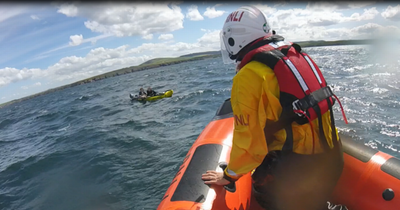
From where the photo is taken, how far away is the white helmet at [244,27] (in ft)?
6.74

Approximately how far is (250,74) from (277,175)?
93 centimetres

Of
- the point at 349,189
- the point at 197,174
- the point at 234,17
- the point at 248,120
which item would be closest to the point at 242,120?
the point at 248,120

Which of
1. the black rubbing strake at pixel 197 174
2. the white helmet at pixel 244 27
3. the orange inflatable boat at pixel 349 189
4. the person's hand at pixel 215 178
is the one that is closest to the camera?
the white helmet at pixel 244 27

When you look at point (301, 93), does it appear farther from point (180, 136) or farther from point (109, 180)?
point (180, 136)

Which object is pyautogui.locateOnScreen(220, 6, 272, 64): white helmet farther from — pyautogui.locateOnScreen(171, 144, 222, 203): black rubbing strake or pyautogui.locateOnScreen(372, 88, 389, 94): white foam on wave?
pyautogui.locateOnScreen(372, 88, 389, 94): white foam on wave

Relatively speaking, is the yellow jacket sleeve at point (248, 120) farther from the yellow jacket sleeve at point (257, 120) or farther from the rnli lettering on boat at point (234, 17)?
the rnli lettering on boat at point (234, 17)

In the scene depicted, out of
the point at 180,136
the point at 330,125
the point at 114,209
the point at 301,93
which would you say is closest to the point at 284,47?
the point at 301,93

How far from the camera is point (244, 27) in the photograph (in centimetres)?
207

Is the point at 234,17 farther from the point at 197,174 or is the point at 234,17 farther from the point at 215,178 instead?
the point at 197,174

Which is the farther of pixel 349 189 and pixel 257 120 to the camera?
pixel 349 189

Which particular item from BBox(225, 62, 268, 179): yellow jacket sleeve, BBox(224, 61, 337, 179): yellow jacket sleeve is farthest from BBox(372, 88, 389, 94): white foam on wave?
BBox(225, 62, 268, 179): yellow jacket sleeve

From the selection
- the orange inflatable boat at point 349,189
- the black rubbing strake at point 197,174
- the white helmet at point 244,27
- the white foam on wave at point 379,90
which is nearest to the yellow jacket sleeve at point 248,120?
the white helmet at point 244,27

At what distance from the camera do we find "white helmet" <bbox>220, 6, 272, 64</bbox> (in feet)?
6.74

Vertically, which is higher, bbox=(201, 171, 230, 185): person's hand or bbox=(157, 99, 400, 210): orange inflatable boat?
bbox=(201, 171, 230, 185): person's hand
